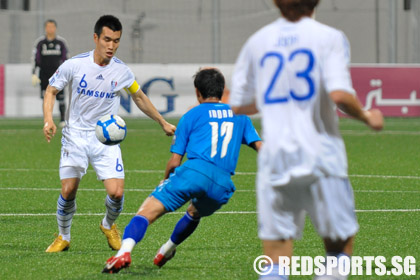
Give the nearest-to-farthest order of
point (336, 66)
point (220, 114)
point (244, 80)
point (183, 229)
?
point (336, 66), point (244, 80), point (220, 114), point (183, 229)

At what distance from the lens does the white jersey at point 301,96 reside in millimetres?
3973

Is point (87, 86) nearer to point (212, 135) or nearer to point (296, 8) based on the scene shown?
point (212, 135)

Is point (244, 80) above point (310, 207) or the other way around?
above

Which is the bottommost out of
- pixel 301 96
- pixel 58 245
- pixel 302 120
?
pixel 58 245

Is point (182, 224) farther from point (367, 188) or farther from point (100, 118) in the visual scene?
point (367, 188)

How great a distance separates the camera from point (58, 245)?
22.7 feet

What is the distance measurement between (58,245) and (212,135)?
194 cm

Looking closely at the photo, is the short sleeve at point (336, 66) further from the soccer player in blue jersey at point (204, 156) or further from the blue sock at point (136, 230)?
the blue sock at point (136, 230)

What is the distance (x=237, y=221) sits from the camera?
8477mm

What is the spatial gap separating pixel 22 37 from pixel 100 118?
1992cm

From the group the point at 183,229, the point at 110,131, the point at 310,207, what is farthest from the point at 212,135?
the point at 310,207

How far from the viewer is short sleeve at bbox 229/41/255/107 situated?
418 centimetres

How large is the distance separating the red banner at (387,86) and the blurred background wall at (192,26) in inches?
128

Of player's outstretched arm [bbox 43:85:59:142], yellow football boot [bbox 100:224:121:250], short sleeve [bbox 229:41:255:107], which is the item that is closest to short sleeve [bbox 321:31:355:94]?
short sleeve [bbox 229:41:255:107]
